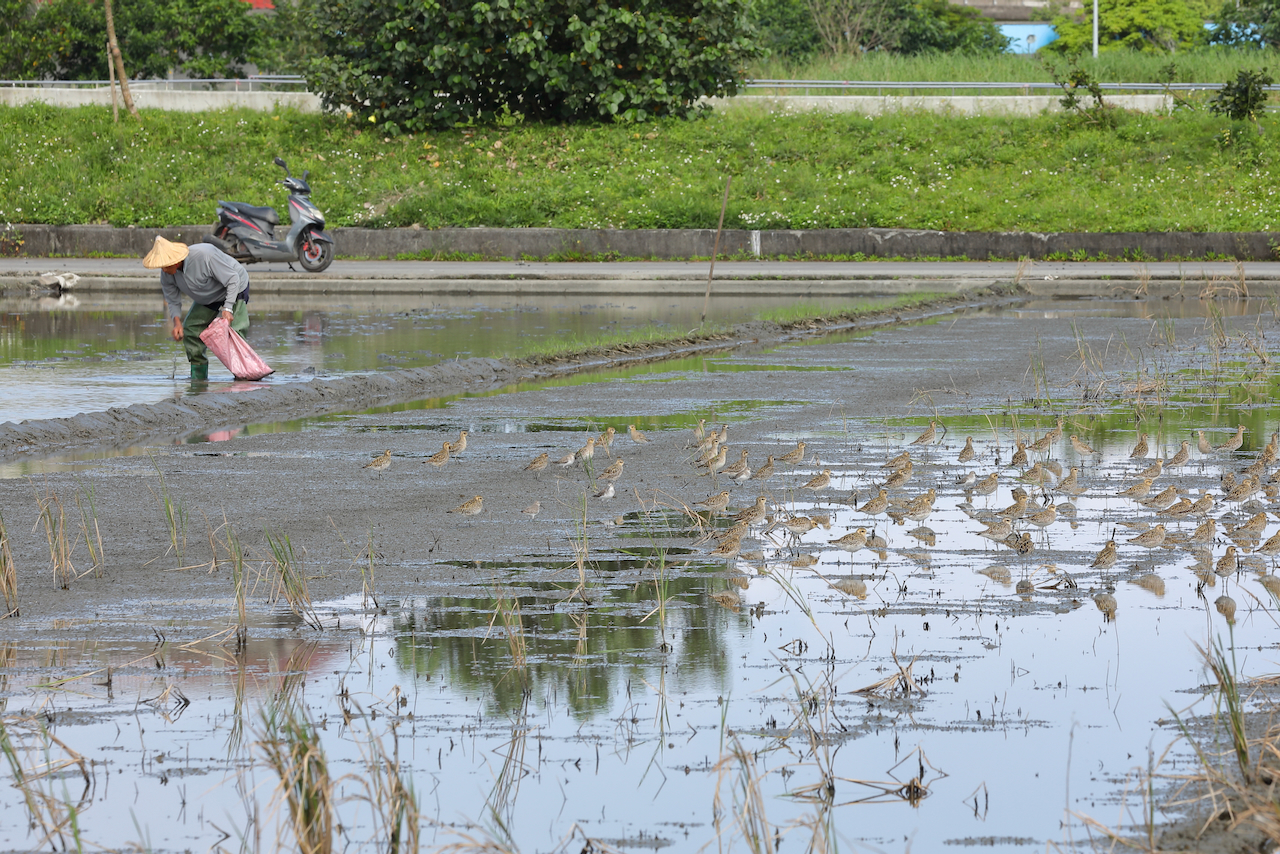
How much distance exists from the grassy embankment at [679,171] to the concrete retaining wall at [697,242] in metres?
1.00

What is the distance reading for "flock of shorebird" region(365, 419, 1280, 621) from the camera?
27.6 feet

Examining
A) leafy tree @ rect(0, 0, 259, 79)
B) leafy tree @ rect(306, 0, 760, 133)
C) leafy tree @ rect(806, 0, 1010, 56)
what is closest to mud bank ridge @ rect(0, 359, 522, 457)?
leafy tree @ rect(306, 0, 760, 133)

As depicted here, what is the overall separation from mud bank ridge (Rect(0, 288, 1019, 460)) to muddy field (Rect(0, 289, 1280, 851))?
1.38ft

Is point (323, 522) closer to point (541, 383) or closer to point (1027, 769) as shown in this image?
point (1027, 769)

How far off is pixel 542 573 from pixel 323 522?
1754 mm

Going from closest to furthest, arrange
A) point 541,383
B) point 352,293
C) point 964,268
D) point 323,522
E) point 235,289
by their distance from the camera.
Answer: point 323,522
point 235,289
point 541,383
point 352,293
point 964,268

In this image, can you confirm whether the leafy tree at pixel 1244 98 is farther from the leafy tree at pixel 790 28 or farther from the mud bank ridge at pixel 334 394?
the leafy tree at pixel 790 28

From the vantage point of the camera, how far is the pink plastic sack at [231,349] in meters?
14.9

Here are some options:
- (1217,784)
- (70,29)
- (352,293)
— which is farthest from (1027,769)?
(70,29)

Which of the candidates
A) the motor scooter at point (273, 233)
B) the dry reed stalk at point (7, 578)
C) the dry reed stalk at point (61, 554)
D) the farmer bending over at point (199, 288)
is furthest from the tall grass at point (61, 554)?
the motor scooter at point (273, 233)

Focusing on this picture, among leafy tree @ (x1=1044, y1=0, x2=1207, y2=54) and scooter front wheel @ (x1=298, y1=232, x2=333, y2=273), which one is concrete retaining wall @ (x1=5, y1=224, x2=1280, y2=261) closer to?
scooter front wheel @ (x1=298, y1=232, x2=333, y2=273)

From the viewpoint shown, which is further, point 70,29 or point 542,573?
point 70,29

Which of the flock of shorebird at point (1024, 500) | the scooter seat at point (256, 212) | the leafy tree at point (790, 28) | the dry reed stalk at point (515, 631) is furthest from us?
the leafy tree at point (790, 28)

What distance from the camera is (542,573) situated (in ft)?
26.3
